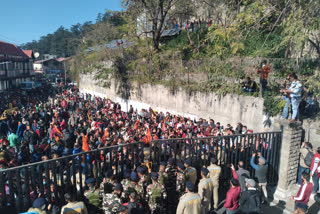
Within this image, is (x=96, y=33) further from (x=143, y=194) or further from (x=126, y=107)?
(x=143, y=194)

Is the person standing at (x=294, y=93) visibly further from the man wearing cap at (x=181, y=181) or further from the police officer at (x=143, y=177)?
the police officer at (x=143, y=177)

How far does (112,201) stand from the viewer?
14.9 feet

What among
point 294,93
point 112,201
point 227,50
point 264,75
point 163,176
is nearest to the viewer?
point 112,201

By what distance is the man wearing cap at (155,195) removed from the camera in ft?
15.9

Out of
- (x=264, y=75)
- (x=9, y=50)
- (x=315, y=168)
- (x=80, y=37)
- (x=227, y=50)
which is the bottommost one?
(x=315, y=168)

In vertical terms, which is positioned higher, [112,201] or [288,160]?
[288,160]

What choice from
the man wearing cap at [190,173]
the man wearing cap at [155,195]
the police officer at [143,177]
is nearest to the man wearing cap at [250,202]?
the man wearing cap at [190,173]

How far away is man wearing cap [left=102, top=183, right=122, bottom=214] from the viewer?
452 cm

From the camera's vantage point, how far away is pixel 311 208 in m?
5.99

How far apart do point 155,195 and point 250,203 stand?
6.39 ft

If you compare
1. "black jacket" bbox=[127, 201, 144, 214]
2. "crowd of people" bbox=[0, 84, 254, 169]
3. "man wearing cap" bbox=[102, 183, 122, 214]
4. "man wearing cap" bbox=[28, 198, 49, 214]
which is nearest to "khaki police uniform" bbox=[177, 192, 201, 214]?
"black jacket" bbox=[127, 201, 144, 214]

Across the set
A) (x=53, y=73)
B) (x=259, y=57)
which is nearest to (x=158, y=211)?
(x=259, y=57)

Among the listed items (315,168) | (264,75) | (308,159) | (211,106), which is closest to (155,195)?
(315,168)

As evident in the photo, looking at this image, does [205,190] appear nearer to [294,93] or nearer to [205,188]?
[205,188]
